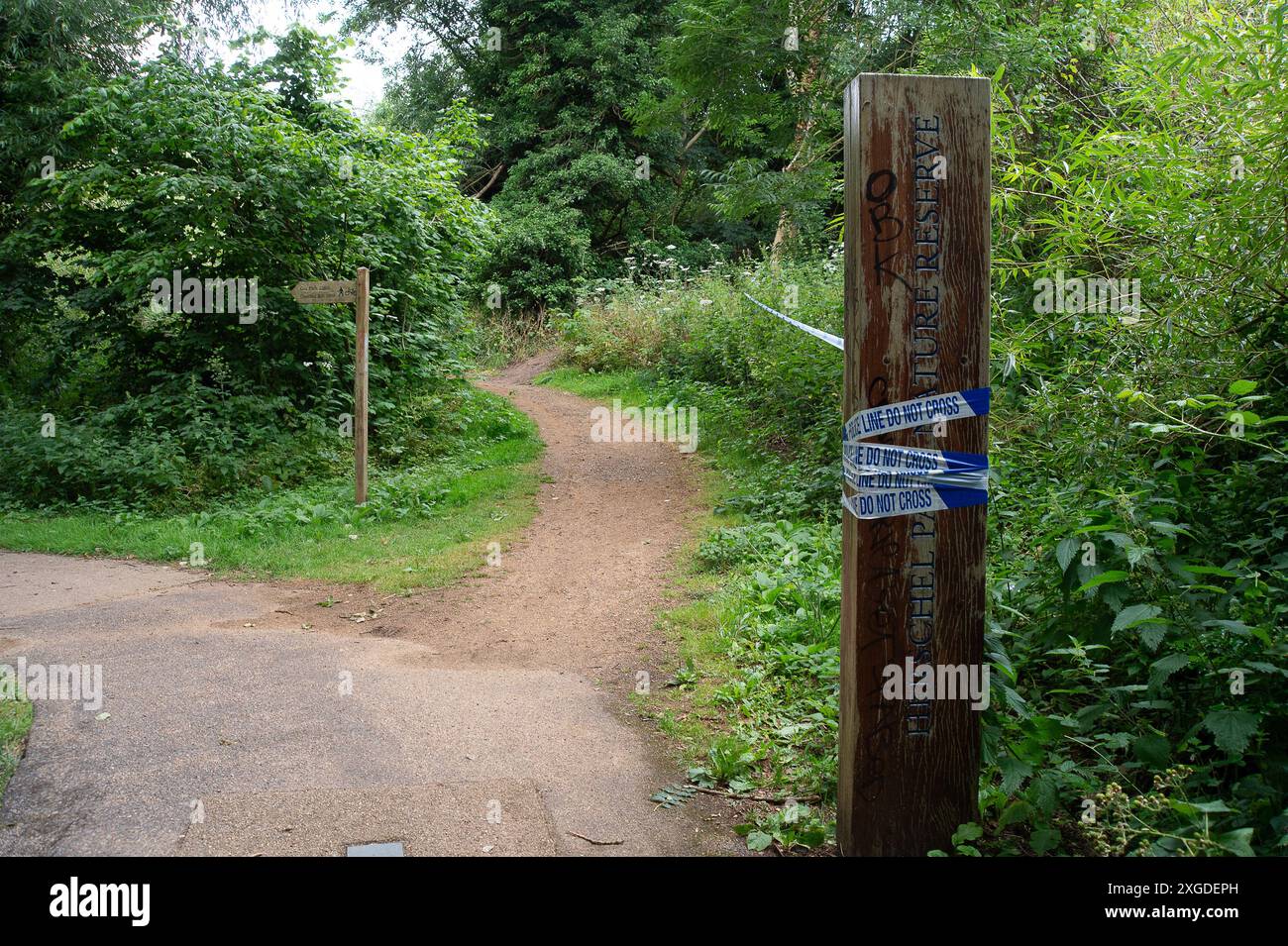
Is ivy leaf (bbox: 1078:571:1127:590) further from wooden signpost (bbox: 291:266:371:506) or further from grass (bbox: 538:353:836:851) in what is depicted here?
wooden signpost (bbox: 291:266:371:506)

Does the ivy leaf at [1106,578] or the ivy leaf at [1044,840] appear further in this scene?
the ivy leaf at [1106,578]

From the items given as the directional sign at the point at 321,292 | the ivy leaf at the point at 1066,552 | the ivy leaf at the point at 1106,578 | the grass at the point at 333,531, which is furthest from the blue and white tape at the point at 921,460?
the directional sign at the point at 321,292

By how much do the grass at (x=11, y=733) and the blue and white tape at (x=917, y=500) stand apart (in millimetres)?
3734

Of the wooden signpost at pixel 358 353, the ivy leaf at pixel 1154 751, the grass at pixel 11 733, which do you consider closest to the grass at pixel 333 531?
the wooden signpost at pixel 358 353

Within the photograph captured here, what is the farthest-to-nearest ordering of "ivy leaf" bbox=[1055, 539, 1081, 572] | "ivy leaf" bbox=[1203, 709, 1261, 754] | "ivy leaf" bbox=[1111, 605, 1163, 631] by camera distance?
"ivy leaf" bbox=[1055, 539, 1081, 572] < "ivy leaf" bbox=[1111, 605, 1163, 631] < "ivy leaf" bbox=[1203, 709, 1261, 754]

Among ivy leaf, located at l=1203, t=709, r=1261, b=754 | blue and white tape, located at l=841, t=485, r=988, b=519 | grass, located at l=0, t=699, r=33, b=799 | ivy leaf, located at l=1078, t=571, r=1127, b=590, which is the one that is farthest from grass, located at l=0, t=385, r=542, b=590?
ivy leaf, located at l=1203, t=709, r=1261, b=754

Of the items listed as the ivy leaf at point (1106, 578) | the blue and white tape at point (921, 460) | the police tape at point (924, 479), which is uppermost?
the blue and white tape at point (921, 460)

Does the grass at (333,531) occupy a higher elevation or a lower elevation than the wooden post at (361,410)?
lower

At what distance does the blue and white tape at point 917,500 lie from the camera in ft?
10.8

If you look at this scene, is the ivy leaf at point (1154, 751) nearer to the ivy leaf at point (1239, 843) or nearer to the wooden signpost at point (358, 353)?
the ivy leaf at point (1239, 843)

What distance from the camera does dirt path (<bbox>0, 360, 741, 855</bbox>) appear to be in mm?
3930

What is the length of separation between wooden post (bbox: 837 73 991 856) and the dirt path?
0.91 metres

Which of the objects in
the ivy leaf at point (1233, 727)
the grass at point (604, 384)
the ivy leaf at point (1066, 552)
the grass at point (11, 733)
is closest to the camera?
the ivy leaf at point (1233, 727)

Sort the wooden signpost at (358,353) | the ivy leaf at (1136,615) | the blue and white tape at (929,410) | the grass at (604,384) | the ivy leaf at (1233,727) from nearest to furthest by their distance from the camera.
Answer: the ivy leaf at (1233,727)
the blue and white tape at (929,410)
the ivy leaf at (1136,615)
the wooden signpost at (358,353)
the grass at (604,384)
